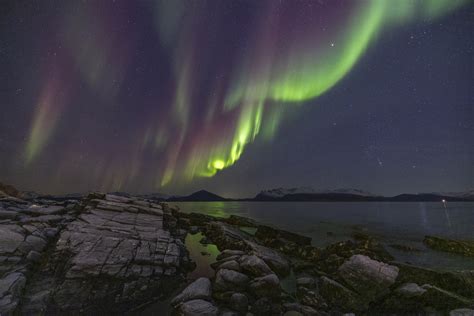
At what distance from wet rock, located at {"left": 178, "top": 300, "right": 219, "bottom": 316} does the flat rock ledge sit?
1780 mm

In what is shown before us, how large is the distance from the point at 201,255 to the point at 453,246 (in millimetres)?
29020

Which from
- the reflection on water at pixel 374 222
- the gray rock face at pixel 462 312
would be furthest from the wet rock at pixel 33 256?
the reflection on water at pixel 374 222

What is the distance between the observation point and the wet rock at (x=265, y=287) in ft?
32.0

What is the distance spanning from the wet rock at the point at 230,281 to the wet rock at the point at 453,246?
2712 centimetres

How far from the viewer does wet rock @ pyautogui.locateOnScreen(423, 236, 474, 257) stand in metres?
22.3

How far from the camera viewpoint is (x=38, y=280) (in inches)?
347

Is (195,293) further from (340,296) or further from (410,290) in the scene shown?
(410,290)

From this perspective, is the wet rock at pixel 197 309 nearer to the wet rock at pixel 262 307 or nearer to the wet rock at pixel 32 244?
the wet rock at pixel 262 307

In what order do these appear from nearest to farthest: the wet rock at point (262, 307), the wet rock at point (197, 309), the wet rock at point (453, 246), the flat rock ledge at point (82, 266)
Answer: the wet rock at point (197, 309), the flat rock ledge at point (82, 266), the wet rock at point (262, 307), the wet rock at point (453, 246)

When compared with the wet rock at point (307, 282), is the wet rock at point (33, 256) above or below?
above

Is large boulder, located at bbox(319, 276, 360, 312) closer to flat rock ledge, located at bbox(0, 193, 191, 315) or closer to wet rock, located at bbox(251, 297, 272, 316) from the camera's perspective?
wet rock, located at bbox(251, 297, 272, 316)

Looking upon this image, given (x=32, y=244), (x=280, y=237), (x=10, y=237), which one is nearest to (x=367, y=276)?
(x=280, y=237)

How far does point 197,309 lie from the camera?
808 centimetres

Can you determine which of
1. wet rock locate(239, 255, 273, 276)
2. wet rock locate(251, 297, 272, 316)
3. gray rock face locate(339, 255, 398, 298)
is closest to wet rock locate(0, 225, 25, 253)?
wet rock locate(239, 255, 273, 276)
